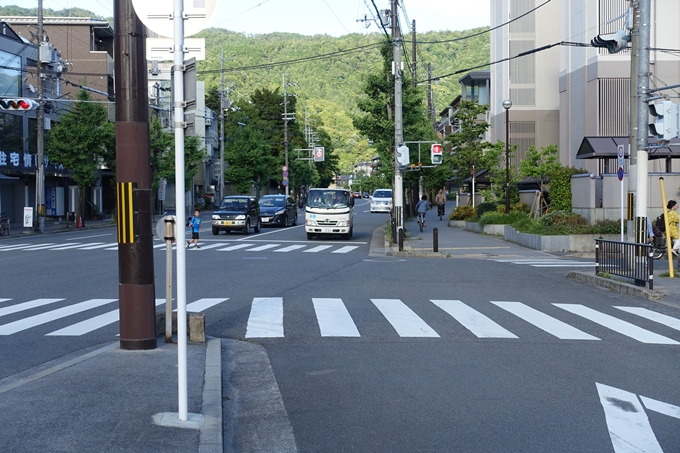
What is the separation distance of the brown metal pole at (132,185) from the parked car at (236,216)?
1110 inches

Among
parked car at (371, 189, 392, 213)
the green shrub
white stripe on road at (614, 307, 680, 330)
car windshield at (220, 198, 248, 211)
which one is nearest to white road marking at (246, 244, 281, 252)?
car windshield at (220, 198, 248, 211)

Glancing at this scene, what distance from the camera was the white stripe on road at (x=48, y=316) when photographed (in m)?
11.0

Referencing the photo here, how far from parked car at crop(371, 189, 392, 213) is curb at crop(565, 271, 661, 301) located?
48.8 m

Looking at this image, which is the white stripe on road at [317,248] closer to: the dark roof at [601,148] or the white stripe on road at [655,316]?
the dark roof at [601,148]

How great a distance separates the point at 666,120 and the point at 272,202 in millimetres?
31638

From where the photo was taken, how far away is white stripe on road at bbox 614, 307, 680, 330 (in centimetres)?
1174

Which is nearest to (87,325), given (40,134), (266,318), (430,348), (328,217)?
(266,318)

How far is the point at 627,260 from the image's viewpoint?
639 inches

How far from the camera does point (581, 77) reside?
1695 inches

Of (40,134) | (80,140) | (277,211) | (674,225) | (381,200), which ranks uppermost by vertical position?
(80,140)

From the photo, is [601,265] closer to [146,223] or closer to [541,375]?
[541,375]

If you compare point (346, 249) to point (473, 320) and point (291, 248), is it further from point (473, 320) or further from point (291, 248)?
point (473, 320)

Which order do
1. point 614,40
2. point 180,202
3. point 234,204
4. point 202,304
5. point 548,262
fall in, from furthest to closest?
point 234,204, point 548,262, point 614,40, point 202,304, point 180,202

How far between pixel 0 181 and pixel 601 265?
38370 mm
